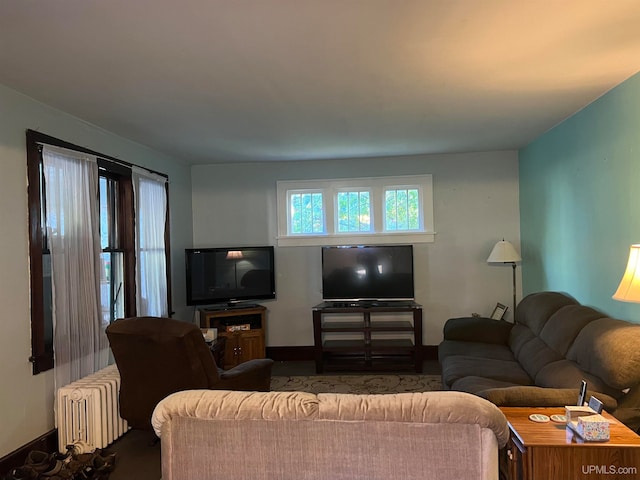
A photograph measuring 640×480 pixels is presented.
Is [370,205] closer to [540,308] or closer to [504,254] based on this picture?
[504,254]

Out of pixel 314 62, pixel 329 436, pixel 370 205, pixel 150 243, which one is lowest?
pixel 329 436

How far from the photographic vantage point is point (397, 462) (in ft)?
5.11

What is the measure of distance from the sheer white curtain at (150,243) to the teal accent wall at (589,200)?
383 centimetres

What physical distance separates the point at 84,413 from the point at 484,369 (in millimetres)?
2846

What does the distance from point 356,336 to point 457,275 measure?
140 cm

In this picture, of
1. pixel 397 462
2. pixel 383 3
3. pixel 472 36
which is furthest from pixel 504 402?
pixel 383 3

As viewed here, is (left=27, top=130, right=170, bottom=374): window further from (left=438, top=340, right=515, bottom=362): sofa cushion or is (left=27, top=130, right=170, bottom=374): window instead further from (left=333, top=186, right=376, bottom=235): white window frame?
(left=438, top=340, right=515, bottom=362): sofa cushion

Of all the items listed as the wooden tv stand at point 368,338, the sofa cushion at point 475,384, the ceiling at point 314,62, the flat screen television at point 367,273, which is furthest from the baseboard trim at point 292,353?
the ceiling at point 314,62

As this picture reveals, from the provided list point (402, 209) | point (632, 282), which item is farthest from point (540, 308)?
point (402, 209)

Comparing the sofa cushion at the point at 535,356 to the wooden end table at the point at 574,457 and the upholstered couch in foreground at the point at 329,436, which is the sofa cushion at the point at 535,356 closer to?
the wooden end table at the point at 574,457

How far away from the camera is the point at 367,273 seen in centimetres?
527

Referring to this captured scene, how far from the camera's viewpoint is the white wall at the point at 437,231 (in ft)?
17.6

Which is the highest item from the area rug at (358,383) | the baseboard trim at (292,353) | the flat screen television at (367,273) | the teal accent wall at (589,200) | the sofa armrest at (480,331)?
the teal accent wall at (589,200)

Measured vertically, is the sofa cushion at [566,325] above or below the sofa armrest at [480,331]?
above
